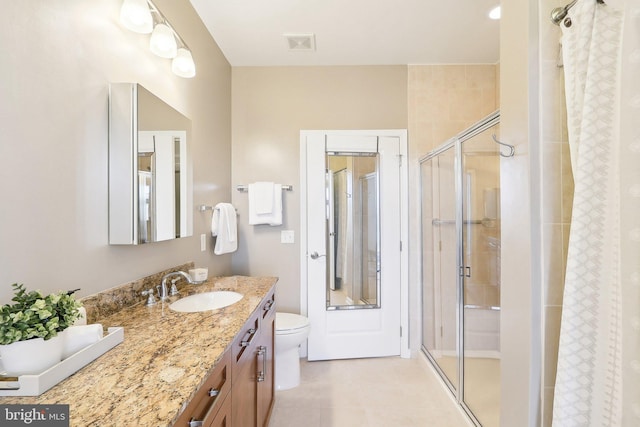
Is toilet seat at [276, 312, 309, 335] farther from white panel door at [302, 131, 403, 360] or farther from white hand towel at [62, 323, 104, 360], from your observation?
white hand towel at [62, 323, 104, 360]

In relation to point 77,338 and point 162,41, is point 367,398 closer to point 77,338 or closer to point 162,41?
point 77,338

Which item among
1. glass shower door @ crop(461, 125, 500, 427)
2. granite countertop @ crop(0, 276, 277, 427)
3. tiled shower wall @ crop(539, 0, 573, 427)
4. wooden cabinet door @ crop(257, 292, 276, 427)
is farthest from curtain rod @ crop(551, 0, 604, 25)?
wooden cabinet door @ crop(257, 292, 276, 427)

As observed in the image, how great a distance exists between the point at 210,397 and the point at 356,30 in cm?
232

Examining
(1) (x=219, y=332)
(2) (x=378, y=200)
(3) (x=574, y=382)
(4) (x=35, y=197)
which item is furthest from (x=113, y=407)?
(2) (x=378, y=200)

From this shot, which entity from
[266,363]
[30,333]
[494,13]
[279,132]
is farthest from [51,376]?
[494,13]

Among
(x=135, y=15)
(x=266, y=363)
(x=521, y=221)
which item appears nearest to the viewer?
(x=521, y=221)

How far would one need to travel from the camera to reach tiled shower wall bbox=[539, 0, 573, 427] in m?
1.02

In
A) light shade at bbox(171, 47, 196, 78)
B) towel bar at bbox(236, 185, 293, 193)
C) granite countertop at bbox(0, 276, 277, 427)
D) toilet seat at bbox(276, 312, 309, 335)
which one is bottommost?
toilet seat at bbox(276, 312, 309, 335)

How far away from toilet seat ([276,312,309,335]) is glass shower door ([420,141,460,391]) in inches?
41.2

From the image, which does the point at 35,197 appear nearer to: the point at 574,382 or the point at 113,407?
the point at 113,407

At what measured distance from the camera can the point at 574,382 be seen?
89 centimetres

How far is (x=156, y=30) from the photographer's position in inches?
53.9

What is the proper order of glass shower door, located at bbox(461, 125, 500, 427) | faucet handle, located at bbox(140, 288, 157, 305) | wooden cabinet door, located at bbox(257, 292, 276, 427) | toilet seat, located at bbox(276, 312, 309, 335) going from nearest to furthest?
faucet handle, located at bbox(140, 288, 157, 305), wooden cabinet door, located at bbox(257, 292, 276, 427), glass shower door, located at bbox(461, 125, 500, 427), toilet seat, located at bbox(276, 312, 309, 335)

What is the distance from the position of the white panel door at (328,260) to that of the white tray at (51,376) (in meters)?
1.81
